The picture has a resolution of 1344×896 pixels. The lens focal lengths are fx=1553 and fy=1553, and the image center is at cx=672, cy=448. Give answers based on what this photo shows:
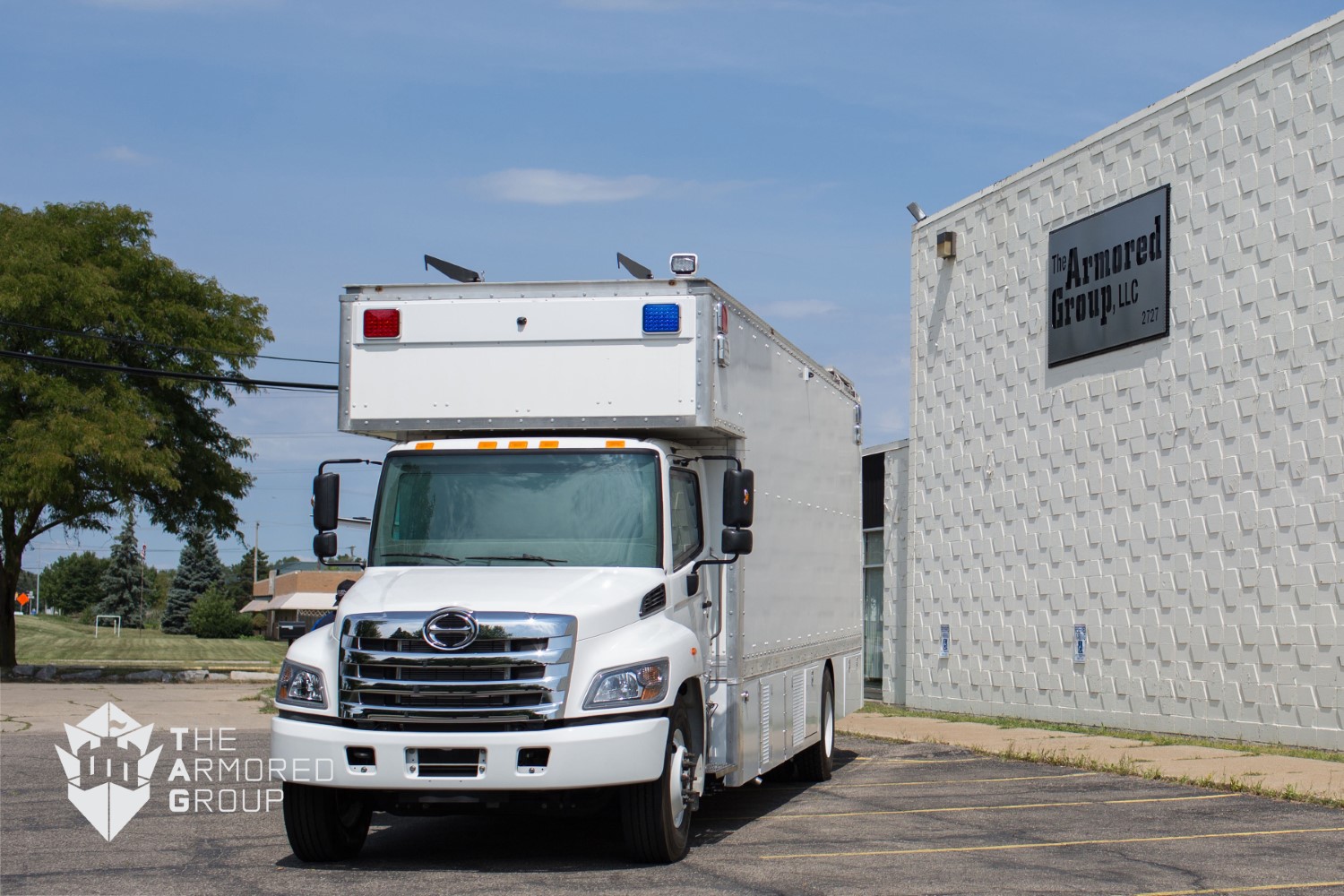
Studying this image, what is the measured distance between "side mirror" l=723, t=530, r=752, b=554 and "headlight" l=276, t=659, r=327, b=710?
2642 mm

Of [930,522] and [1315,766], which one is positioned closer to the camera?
[1315,766]

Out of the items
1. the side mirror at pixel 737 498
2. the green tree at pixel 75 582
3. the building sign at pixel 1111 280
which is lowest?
the green tree at pixel 75 582

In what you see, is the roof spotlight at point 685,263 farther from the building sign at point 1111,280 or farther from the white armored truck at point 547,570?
the building sign at point 1111,280

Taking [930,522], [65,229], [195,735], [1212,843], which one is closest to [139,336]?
[65,229]

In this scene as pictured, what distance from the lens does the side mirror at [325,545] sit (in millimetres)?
10211

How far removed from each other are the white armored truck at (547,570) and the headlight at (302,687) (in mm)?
15

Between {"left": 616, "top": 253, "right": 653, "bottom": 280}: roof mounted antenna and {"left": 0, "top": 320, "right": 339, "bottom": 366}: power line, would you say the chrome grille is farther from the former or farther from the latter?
{"left": 0, "top": 320, "right": 339, "bottom": 366}: power line

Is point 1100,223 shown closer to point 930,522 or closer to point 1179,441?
point 1179,441

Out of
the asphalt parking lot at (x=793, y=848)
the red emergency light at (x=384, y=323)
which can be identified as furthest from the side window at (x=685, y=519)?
the red emergency light at (x=384, y=323)

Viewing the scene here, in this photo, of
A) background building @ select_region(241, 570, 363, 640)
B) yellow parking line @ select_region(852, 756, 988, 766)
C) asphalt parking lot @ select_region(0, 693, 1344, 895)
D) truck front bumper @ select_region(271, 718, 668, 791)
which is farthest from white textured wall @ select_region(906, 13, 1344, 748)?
background building @ select_region(241, 570, 363, 640)

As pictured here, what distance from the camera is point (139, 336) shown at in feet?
110

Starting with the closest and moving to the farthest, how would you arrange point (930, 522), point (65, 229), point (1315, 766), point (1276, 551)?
point (1315, 766), point (1276, 551), point (930, 522), point (65, 229)

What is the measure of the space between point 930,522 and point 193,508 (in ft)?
60.3

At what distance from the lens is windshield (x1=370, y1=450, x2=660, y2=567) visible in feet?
32.0
